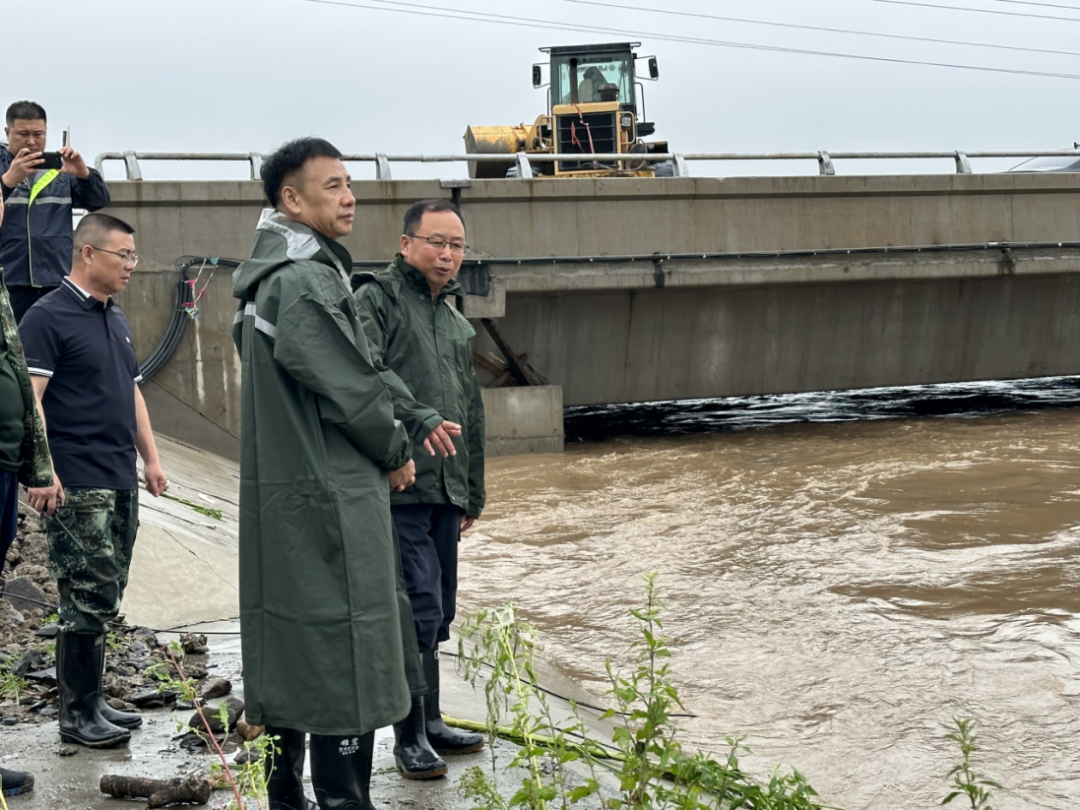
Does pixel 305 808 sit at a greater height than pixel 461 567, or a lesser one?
greater

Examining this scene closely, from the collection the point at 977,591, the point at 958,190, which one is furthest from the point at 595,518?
the point at 958,190

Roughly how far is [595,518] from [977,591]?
402 centimetres

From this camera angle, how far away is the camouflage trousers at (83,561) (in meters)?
3.82

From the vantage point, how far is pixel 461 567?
8.83 meters

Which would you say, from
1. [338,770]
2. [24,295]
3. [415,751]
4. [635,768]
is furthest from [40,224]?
[635,768]

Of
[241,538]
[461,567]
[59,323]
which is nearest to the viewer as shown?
[241,538]

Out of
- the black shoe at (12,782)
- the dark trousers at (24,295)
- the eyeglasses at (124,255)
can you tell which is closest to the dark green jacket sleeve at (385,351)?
the eyeglasses at (124,255)

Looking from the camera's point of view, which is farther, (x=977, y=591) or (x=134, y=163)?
(x=134, y=163)

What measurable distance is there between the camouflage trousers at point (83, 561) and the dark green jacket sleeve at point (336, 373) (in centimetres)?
137

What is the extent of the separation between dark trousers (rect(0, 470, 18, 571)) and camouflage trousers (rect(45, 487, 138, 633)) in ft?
0.97

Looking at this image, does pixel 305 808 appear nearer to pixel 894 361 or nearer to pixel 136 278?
pixel 136 278

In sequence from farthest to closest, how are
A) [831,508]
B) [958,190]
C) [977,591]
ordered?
1. [958,190]
2. [831,508]
3. [977,591]

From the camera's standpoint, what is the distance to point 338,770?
116 inches

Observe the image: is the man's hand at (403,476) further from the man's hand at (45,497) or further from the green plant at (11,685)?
the green plant at (11,685)
